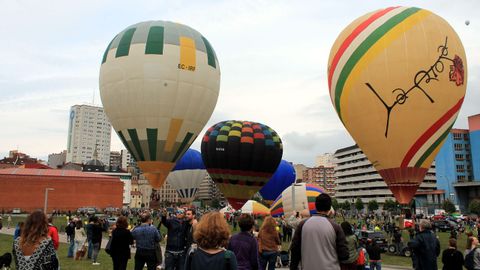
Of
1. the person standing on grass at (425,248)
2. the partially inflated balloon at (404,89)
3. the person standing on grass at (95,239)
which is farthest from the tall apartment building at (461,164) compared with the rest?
the person standing on grass at (425,248)

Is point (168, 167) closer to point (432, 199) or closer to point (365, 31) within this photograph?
point (365, 31)

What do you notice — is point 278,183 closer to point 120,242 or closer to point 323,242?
point 120,242

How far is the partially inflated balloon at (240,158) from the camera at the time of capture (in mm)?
30203

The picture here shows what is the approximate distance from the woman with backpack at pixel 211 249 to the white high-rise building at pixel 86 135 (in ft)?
645

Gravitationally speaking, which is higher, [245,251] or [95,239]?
[245,251]

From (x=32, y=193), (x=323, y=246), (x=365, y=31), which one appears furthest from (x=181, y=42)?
(x=32, y=193)

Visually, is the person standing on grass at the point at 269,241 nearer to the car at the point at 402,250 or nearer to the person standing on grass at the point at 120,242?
the person standing on grass at the point at 120,242

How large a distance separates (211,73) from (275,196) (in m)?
21.1

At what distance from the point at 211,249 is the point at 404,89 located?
18077mm

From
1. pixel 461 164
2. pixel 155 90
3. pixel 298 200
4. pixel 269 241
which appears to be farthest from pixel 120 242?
pixel 461 164

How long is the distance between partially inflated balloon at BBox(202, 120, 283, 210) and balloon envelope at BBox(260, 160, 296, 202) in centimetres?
995

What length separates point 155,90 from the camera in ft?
73.4

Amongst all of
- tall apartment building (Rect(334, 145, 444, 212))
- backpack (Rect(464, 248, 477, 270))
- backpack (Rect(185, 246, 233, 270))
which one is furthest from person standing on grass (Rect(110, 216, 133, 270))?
tall apartment building (Rect(334, 145, 444, 212))

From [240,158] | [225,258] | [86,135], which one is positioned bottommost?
[225,258]
